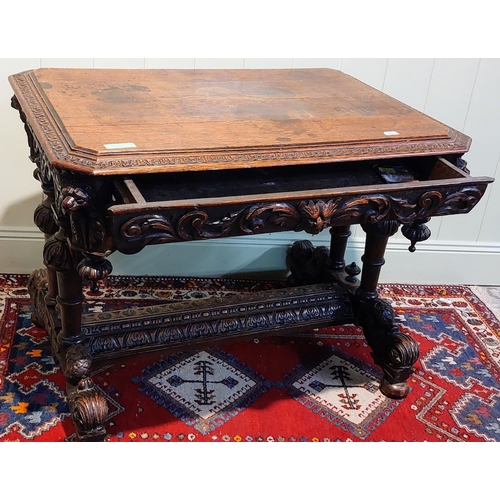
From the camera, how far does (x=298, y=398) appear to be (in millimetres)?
1823

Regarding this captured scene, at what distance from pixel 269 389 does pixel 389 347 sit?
368mm

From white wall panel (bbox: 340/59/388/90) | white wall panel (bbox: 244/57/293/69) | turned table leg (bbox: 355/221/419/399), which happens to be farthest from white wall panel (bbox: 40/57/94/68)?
turned table leg (bbox: 355/221/419/399)

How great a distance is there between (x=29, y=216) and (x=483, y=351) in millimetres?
1626

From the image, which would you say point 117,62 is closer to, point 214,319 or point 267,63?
point 267,63

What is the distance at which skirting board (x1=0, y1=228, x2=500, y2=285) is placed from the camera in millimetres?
2322

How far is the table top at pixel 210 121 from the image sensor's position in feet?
4.34

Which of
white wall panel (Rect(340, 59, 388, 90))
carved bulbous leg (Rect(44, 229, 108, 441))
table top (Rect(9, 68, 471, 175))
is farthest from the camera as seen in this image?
white wall panel (Rect(340, 59, 388, 90))

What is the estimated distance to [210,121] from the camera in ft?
4.96

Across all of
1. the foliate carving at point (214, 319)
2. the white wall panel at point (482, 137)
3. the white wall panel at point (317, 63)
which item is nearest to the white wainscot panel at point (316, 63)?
the white wall panel at point (317, 63)

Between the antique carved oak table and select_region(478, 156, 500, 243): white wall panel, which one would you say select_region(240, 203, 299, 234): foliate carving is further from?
select_region(478, 156, 500, 243): white wall panel

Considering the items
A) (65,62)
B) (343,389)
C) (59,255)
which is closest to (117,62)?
(65,62)

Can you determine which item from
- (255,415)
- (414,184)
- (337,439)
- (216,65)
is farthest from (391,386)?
(216,65)

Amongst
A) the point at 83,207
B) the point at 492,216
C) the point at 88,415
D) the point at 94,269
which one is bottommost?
the point at 88,415

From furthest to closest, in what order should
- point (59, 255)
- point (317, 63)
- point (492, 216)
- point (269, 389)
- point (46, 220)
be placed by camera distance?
point (492, 216), point (317, 63), point (269, 389), point (46, 220), point (59, 255)
